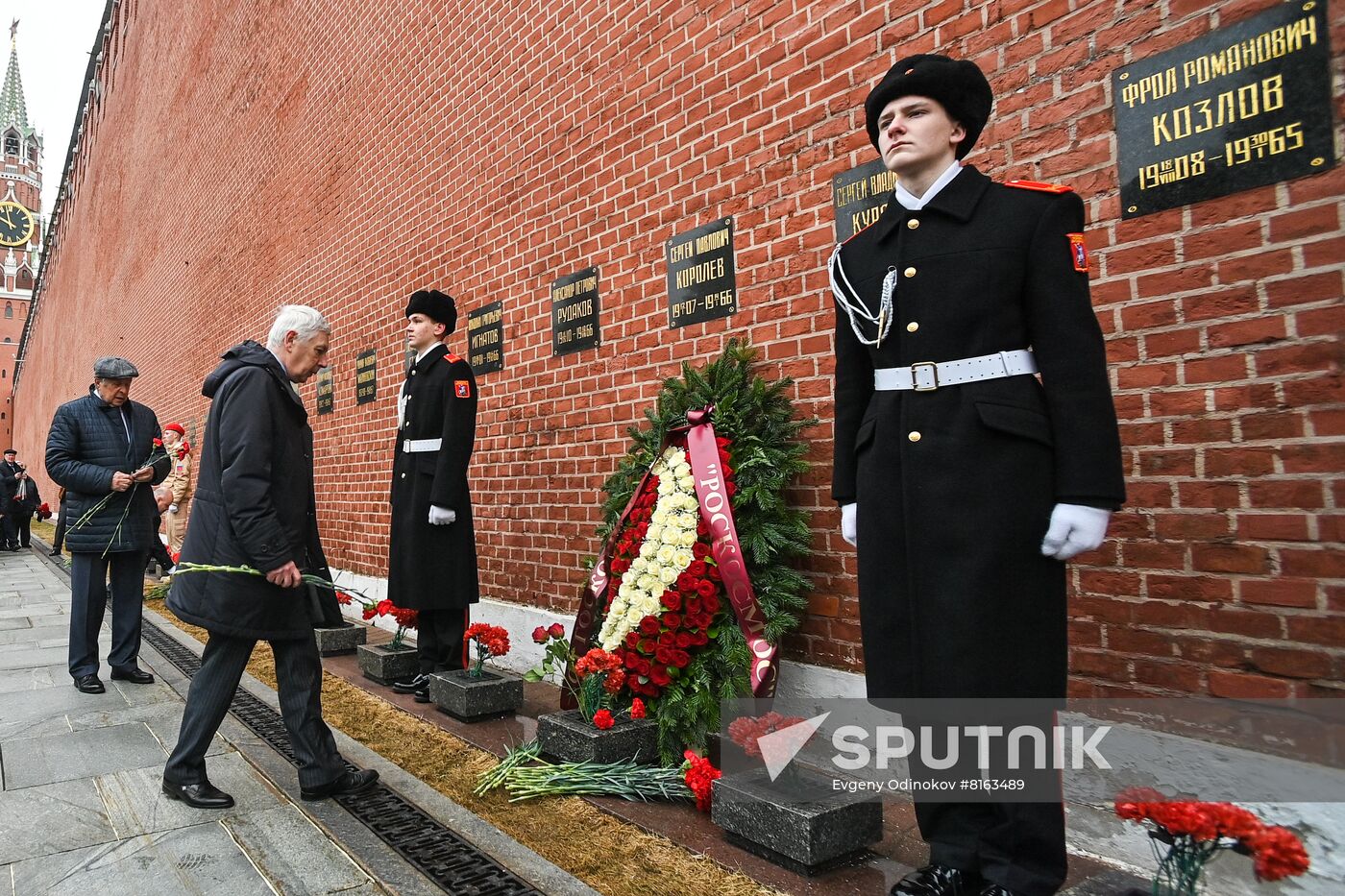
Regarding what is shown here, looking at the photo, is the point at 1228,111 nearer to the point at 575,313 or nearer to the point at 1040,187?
the point at 1040,187

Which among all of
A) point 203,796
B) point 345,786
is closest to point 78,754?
point 203,796

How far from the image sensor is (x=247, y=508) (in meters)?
2.74

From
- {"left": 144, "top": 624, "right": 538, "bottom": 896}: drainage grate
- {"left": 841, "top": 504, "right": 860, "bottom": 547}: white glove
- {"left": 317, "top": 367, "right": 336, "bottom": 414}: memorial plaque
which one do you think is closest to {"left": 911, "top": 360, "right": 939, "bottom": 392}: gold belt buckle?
{"left": 841, "top": 504, "right": 860, "bottom": 547}: white glove

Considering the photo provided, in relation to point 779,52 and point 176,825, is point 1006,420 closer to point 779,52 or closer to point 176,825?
point 779,52

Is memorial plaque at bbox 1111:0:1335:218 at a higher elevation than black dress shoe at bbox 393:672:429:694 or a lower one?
higher

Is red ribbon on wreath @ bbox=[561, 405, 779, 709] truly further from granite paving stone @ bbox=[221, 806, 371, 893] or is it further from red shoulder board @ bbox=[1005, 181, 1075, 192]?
red shoulder board @ bbox=[1005, 181, 1075, 192]

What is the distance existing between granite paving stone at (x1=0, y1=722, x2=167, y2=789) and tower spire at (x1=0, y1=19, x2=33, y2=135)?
74686mm

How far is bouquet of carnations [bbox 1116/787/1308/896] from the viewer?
1.47 metres

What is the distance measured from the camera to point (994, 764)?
1881 millimetres

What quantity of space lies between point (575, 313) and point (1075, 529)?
11.3ft

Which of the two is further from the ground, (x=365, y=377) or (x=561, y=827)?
(x=365, y=377)

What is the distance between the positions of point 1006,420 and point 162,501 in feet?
23.8

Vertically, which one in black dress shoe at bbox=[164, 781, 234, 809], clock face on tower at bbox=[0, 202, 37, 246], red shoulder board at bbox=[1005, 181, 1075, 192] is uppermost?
clock face on tower at bbox=[0, 202, 37, 246]

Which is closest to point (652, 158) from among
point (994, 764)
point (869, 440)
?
point (869, 440)
